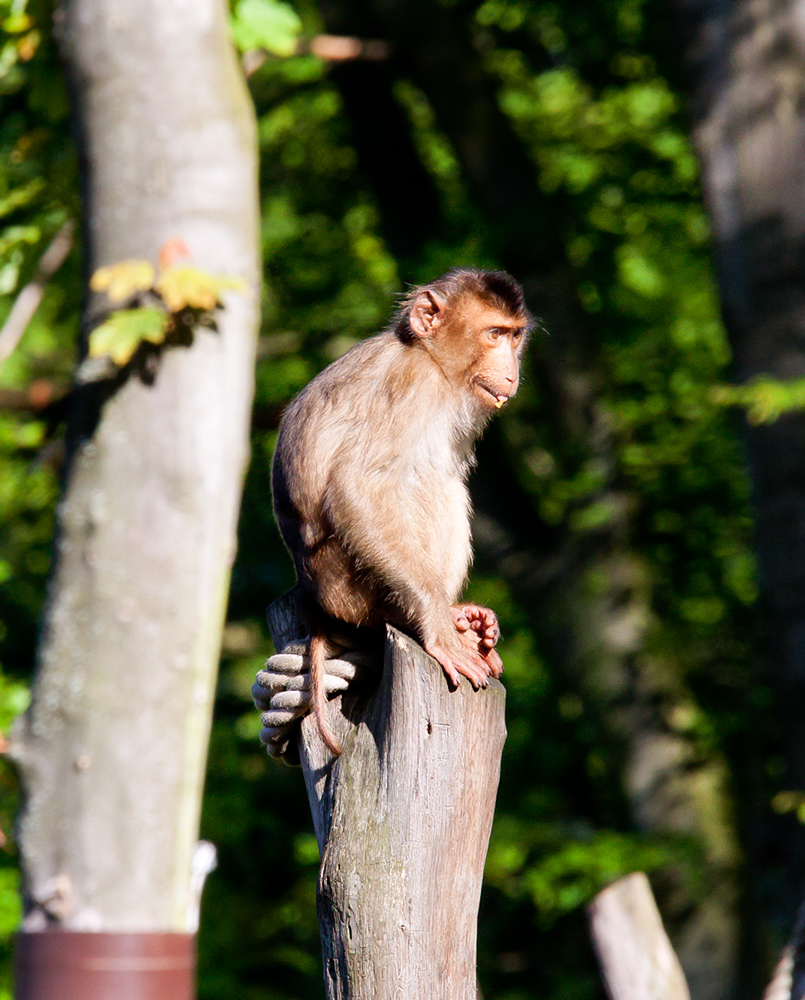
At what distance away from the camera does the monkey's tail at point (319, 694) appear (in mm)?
3062

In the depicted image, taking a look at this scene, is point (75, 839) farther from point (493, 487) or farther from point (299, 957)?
point (299, 957)

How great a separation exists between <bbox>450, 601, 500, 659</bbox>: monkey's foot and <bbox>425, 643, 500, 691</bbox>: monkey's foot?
0.22 metres

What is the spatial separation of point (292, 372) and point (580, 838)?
4.15 metres

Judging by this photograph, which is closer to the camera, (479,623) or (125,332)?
Result: (479,623)

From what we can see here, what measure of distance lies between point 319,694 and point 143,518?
116 cm

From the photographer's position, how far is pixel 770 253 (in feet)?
21.5

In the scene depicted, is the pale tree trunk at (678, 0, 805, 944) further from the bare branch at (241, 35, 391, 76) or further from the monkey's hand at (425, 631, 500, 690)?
the monkey's hand at (425, 631, 500, 690)

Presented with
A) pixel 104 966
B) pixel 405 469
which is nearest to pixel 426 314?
pixel 405 469

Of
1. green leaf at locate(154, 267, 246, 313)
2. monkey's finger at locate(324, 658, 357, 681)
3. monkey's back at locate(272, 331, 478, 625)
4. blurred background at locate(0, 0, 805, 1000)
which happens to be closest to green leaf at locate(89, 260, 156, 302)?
green leaf at locate(154, 267, 246, 313)

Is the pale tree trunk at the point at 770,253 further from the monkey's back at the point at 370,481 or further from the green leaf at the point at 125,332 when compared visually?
the green leaf at the point at 125,332

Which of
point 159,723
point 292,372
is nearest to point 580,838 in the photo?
point 292,372

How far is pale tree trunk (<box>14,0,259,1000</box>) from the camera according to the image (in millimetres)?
3852

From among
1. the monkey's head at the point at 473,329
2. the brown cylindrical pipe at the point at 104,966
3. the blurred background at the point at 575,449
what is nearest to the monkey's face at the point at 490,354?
the monkey's head at the point at 473,329

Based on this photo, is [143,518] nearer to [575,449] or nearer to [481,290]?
[481,290]
